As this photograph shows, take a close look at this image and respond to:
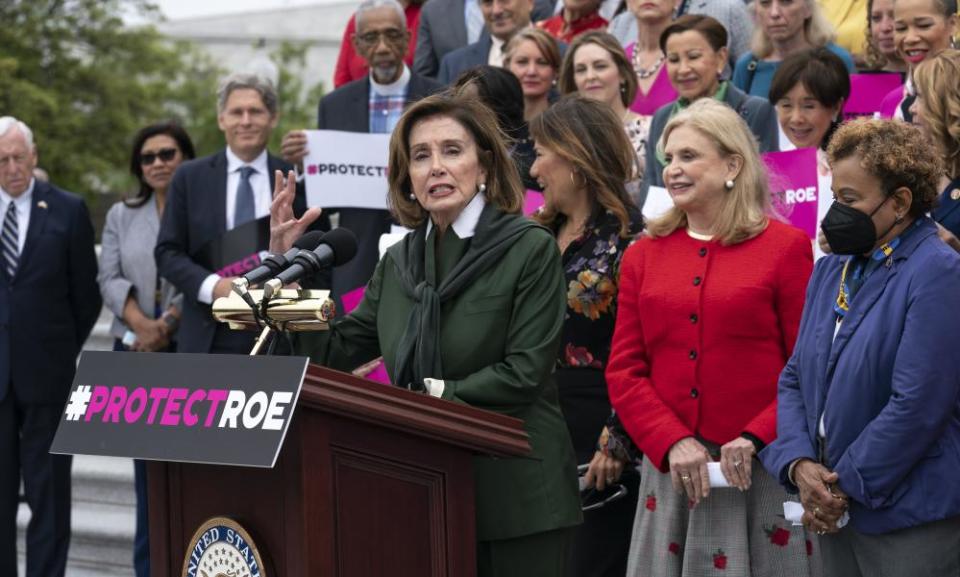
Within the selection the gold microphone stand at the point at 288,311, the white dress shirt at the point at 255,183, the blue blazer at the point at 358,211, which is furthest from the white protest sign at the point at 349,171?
the gold microphone stand at the point at 288,311

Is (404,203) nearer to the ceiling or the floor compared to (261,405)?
nearer to the ceiling

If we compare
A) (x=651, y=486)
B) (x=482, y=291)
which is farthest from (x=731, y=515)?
(x=482, y=291)

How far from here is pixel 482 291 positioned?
440cm

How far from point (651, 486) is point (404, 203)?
1.35 meters

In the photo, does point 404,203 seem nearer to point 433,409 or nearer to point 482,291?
point 482,291

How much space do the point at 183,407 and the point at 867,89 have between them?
429 centimetres

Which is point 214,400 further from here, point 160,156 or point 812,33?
point 160,156

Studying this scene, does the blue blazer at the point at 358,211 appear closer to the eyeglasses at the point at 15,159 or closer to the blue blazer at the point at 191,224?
the blue blazer at the point at 191,224

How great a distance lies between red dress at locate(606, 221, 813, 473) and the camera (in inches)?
197

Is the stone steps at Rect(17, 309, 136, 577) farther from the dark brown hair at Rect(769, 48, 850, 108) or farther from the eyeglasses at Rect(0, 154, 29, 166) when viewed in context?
the dark brown hair at Rect(769, 48, 850, 108)

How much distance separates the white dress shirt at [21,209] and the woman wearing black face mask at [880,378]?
16.7 ft

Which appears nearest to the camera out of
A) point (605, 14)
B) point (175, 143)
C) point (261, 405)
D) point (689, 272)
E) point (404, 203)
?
point (261, 405)

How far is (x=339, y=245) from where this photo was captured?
404 cm

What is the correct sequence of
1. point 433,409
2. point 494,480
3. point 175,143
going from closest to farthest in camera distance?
point 433,409
point 494,480
point 175,143
